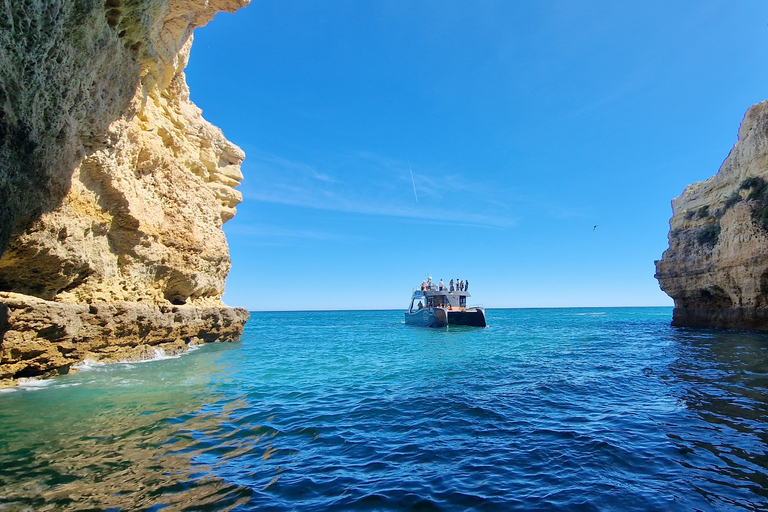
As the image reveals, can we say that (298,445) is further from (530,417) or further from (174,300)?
(174,300)

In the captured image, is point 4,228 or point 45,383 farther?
point 45,383

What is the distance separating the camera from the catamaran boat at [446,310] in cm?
3466

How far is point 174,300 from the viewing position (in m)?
20.3

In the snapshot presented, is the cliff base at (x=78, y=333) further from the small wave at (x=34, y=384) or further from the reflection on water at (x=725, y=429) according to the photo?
the reflection on water at (x=725, y=429)

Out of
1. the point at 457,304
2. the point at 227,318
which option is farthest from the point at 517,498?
the point at 457,304

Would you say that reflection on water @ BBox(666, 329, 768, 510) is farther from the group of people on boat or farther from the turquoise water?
the group of people on boat

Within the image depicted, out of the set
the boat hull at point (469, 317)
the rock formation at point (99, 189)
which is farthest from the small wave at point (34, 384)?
the boat hull at point (469, 317)

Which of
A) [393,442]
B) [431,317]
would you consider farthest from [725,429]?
[431,317]

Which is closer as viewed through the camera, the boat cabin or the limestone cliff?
the limestone cliff

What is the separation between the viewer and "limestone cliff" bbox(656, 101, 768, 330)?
23.1 m

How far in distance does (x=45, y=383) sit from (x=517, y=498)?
486 inches

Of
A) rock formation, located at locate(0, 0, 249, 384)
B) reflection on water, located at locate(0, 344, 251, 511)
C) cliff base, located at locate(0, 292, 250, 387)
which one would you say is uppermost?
rock formation, located at locate(0, 0, 249, 384)

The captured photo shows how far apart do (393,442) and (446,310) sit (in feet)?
94.2

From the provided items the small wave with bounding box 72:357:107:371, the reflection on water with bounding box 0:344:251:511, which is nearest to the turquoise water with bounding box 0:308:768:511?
the reflection on water with bounding box 0:344:251:511
